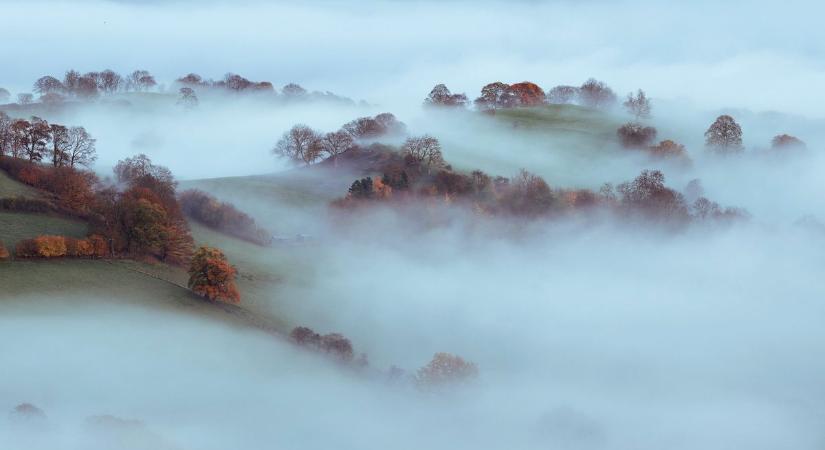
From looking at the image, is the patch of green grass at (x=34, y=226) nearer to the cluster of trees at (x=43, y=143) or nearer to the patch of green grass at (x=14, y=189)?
the patch of green grass at (x=14, y=189)

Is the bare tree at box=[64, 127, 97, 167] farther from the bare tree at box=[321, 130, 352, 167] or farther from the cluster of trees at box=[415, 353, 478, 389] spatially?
the cluster of trees at box=[415, 353, 478, 389]

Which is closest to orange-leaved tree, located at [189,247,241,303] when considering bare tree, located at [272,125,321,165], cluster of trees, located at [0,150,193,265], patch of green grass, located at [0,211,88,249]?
cluster of trees, located at [0,150,193,265]

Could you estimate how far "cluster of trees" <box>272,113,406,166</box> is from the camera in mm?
171375

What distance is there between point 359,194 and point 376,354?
5332cm

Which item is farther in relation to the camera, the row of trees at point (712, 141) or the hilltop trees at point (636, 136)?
the hilltop trees at point (636, 136)

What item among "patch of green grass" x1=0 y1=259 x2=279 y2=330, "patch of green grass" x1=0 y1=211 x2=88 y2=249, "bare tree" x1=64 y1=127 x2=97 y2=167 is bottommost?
"patch of green grass" x1=0 y1=259 x2=279 y2=330

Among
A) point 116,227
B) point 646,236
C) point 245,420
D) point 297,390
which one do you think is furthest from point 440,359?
point 646,236

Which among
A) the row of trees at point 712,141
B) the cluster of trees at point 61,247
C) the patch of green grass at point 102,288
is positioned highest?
the row of trees at point 712,141

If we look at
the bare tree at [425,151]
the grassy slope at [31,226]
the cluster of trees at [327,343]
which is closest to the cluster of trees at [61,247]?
the grassy slope at [31,226]

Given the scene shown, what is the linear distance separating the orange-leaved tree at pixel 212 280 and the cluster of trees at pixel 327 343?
9.15 metres

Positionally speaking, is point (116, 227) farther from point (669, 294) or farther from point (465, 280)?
point (669, 294)

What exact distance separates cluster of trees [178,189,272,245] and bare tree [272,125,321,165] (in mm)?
44950

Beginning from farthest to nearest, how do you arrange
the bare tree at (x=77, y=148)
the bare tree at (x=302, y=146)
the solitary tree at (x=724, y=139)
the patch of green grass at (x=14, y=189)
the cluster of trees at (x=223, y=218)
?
the solitary tree at (x=724, y=139), the bare tree at (x=302, y=146), the bare tree at (x=77, y=148), the cluster of trees at (x=223, y=218), the patch of green grass at (x=14, y=189)

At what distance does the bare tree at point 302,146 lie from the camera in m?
171
